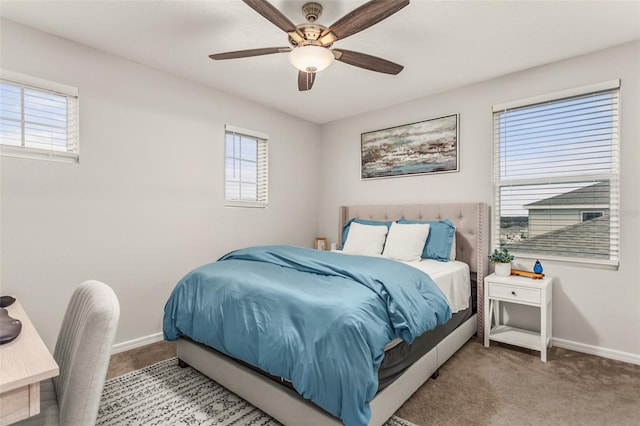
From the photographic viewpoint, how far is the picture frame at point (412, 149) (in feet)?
11.4

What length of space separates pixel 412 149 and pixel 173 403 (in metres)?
3.33

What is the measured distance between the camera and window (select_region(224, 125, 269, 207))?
3.66 m

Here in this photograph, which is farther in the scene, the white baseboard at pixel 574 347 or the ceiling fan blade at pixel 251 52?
the white baseboard at pixel 574 347

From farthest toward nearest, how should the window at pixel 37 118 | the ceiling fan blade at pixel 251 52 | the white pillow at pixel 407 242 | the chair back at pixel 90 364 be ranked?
the white pillow at pixel 407 242 < the window at pixel 37 118 < the ceiling fan blade at pixel 251 52 < the chair back at pixel 90 364

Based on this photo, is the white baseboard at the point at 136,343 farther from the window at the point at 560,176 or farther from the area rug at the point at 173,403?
the window at the point at 560,176

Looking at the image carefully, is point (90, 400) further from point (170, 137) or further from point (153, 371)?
point (170, 137)

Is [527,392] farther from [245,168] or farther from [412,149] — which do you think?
[245,168]

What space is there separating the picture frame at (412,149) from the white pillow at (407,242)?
83 centimetres

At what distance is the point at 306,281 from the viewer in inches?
Answer: 79.4

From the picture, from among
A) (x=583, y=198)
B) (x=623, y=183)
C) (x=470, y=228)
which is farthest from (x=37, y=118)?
(x=623, y=183)

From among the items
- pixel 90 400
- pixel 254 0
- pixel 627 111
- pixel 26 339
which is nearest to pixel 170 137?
pixel 254 0

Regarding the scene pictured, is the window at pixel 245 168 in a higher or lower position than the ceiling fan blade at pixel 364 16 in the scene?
lower

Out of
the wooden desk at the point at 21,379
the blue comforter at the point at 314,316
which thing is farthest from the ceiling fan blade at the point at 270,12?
the wooden desk at the point at 21,379

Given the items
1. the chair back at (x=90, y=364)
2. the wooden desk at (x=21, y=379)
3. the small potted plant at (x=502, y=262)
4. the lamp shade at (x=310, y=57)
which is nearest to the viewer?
the wooden desk at (x=21, y=379)
